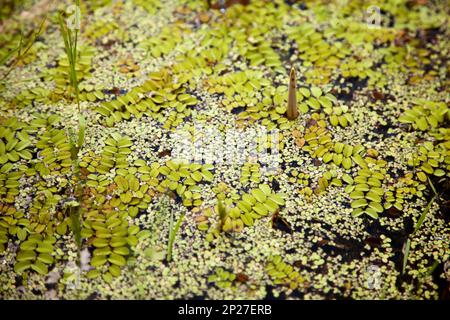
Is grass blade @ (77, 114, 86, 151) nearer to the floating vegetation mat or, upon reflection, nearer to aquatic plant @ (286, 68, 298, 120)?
the floating vegetation mat

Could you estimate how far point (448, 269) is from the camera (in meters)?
2.17

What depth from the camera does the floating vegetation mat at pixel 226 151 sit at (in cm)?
214

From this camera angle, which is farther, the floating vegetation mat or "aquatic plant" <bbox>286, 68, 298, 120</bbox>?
"aquatic plant" <bbox>286, 68, 298, 120</bbox>

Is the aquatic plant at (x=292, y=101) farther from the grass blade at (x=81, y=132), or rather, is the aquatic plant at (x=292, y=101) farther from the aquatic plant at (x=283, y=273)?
the grass blade at (x=81, y=132)

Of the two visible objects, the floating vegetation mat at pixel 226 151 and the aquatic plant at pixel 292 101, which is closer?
the floating vegetation mat at pixel 226 151

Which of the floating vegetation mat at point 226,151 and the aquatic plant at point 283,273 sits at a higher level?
the floating vegetation mat at point 226,151

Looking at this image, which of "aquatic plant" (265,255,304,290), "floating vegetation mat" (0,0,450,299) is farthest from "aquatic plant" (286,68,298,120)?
"aquatic plant" (265,255,304,290)

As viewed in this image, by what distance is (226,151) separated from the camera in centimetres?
254

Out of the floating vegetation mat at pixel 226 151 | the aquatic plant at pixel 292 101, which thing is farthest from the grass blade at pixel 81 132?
the aquatic plant at pixel 292 101

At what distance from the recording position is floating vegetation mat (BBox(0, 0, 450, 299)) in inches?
84.4

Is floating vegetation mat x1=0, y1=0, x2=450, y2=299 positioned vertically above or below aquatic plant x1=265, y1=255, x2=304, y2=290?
above
